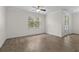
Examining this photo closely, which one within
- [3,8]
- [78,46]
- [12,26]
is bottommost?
[78,46]

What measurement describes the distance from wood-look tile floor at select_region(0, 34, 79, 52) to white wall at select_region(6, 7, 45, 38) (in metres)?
0.10

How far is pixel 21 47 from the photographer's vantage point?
60.9 inches

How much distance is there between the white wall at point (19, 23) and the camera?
1.50 m

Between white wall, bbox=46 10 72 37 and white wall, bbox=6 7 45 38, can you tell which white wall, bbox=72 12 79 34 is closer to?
white wall, bbox=46 10 72 37

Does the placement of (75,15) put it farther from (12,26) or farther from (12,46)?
(12,46)

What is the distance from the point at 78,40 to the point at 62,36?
310mm

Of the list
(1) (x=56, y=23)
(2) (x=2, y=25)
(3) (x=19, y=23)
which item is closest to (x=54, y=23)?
(1) (x=56, y=23)

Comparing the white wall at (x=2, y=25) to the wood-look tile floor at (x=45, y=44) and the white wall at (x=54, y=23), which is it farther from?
the white wall at (x=54, y=23)

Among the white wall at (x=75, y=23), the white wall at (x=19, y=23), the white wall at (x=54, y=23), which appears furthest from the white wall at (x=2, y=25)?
the white wall at (x=75, y=23)

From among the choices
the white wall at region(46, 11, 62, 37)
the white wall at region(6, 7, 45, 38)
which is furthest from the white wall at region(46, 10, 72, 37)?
the white wall at region(6, 7, 45, 38)

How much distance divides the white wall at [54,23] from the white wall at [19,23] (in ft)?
0.32
